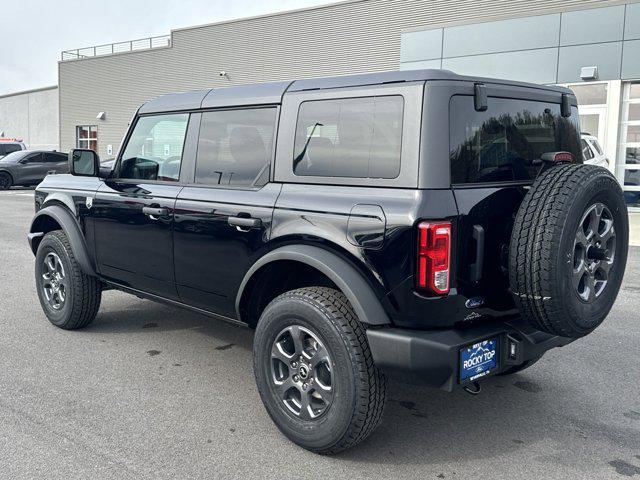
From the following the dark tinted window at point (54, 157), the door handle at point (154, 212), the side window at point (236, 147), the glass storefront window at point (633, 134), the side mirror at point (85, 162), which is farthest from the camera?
the dark tinted window at point (54, 157)

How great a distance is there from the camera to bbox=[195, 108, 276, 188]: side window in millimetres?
3721

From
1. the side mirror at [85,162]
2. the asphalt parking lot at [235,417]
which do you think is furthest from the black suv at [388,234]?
the side mirror at [85,162]

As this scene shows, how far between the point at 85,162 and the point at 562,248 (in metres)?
3.55

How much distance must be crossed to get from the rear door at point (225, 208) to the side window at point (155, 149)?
0.23 metres

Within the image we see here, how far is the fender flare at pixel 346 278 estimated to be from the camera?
299 cm

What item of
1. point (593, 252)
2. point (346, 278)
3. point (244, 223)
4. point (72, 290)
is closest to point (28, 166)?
point (72, 290)

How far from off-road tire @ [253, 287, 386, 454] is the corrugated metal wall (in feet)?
56.8

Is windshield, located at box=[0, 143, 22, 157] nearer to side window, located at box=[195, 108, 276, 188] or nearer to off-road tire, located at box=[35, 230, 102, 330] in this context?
off-road tire, located at box=[35, 230, 102, 330]

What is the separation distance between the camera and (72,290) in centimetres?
505

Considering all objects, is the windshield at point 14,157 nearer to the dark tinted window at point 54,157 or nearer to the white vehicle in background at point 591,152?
the dark tinted window at point 54,157

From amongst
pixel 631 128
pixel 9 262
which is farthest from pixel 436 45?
pixel 9 262

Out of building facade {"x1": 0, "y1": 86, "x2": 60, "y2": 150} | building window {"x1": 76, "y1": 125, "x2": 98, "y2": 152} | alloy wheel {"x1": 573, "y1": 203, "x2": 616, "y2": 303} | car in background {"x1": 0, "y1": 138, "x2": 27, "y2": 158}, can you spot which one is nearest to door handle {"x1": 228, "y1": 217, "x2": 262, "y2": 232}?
alloy wheel {"x1": 573, "y1": 203, "x2": 616, "y2": 303}

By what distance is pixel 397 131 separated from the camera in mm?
3076

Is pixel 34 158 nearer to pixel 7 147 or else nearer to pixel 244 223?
pixel 7 147
